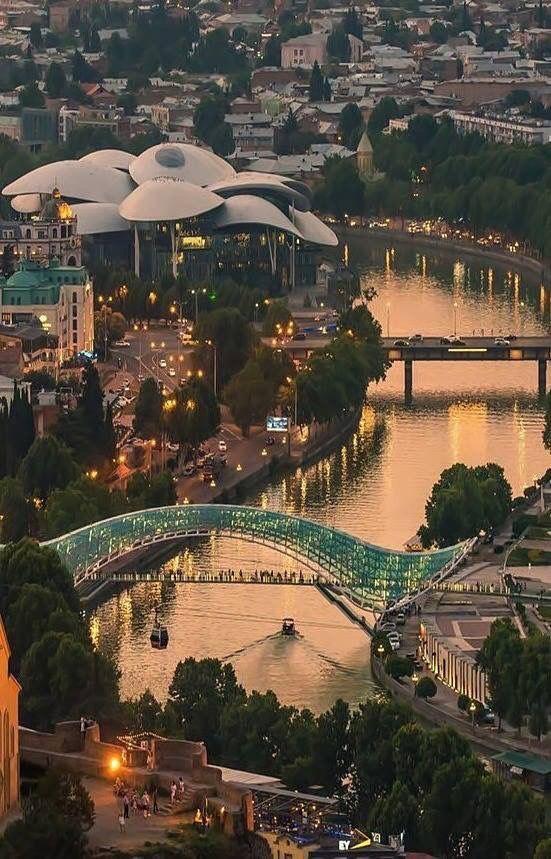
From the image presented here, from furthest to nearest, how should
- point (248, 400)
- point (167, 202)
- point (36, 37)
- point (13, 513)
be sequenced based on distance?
point (36, 37), point (167, 202), point (248, 400), point (13, 513)

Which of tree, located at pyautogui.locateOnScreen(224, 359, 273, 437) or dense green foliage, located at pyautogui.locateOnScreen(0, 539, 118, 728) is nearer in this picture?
dense green foliage, located at pyautogui.locateOnScreen(0, 539, 118, 728)

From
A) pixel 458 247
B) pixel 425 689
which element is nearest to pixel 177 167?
pixel 458 247

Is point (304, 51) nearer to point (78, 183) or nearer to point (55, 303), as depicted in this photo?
point (78, 183)

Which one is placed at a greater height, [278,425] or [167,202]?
[167,202]

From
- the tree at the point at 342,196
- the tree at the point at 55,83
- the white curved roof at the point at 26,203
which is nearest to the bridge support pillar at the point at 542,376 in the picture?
the white curved roof at the point at 26,203

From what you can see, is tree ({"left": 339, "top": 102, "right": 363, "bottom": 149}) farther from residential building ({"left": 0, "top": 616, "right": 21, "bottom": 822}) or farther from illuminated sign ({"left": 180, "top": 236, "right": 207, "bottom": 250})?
residential building ({"left": 0, "top": 616, "right": 21, "bottom": 822})

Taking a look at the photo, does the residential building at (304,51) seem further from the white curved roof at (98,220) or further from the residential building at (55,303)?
the residential building at (55,303)

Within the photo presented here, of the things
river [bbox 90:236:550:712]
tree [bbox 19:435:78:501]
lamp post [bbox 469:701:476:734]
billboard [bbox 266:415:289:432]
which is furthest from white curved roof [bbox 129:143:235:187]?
lamp post [bbox 469:701:476:734]
